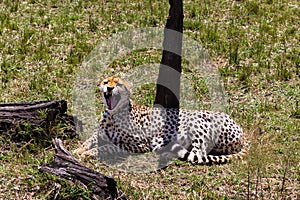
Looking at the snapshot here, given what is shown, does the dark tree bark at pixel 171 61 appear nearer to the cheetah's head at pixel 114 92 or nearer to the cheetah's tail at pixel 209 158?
the cheetah's head at pixel 114 92

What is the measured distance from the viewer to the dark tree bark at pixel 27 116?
31.9 feet

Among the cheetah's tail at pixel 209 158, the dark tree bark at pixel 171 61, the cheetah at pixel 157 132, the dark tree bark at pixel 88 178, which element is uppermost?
the dark tree bark at pixel 171 61

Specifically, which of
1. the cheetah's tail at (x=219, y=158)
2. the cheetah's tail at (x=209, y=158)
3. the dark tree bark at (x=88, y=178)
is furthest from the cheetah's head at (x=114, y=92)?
the dark tree bark at (x=88, y=178)

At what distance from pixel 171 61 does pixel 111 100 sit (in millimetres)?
1372

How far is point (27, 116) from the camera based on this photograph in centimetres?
978

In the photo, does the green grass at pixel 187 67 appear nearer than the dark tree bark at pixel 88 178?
No

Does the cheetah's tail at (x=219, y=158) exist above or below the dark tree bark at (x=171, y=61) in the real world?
below

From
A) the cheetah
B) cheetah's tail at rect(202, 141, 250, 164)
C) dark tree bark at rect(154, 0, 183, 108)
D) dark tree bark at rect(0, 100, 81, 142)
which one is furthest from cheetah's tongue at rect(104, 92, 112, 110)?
cheetah's tail at rect(202, 141, 250, 164)

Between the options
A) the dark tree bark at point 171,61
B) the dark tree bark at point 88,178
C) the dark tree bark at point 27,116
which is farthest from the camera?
the dark tree bark at point 171,61

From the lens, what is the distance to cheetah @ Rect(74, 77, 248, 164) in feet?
32.1

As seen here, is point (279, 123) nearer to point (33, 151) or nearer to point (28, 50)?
point (33, 151)

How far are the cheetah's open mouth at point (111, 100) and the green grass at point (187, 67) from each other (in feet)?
Result: 2.46

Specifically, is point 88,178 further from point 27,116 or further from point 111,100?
point 27,116

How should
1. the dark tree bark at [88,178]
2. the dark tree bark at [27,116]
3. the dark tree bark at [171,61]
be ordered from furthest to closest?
the dark tree bark at [171,61]
the dark tree bark at [27,116]
the dark tree bark at [88,178]
